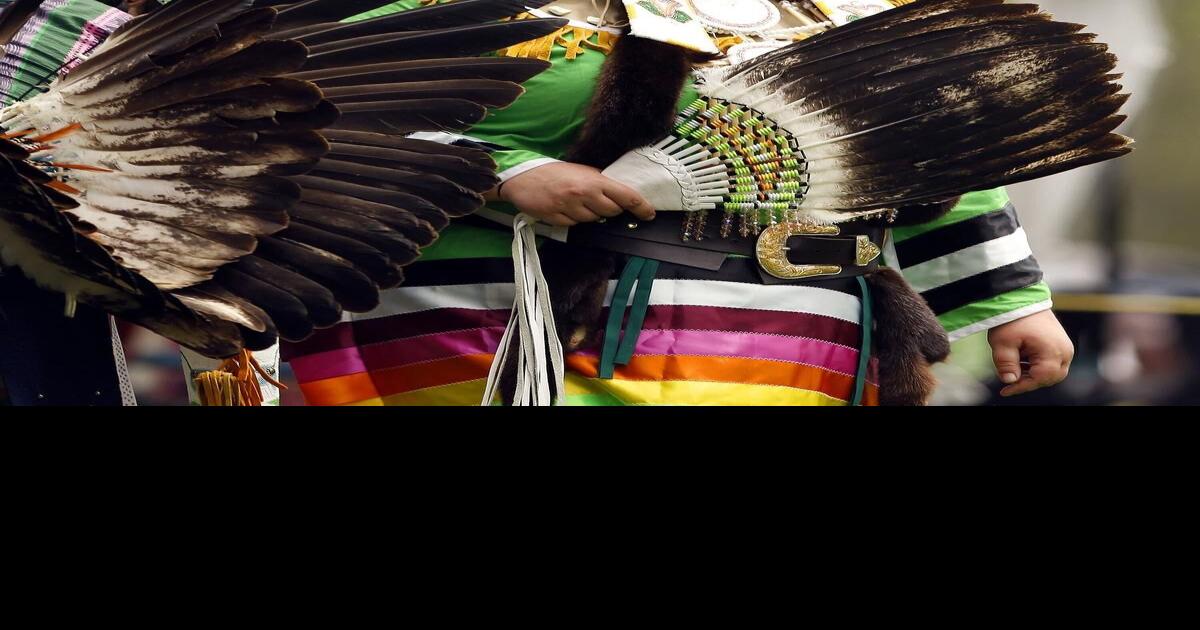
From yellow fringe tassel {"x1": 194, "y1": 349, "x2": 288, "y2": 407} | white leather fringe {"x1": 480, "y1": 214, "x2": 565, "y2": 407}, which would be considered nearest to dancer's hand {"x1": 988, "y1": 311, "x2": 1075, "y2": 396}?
white leather fringe {"x1": 480, "y1": 214, "x2": 565, "y2": 407}

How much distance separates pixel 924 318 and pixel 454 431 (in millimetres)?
695

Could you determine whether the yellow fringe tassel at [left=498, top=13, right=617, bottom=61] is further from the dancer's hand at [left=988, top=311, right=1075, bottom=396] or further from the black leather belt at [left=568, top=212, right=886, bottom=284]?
the dancer's hand at [left=988, top=311, right=1075, bottom=396]

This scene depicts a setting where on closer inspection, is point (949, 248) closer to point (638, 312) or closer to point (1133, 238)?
point (1133, 238)

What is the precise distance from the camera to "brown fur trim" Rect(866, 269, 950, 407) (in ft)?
5.28

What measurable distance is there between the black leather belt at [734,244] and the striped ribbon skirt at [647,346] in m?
0.02

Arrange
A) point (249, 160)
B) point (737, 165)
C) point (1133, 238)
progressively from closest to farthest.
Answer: point (249, 160) → point (737, 165) → point (1133, 238)

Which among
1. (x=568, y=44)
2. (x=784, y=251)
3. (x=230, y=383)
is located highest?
(x=568, y=44)

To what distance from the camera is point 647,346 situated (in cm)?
151

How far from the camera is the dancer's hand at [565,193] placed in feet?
4.65

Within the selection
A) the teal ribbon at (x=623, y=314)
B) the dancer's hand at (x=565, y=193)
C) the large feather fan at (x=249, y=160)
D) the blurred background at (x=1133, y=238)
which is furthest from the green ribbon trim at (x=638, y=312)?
the blurred background at (x=1133, y=238)

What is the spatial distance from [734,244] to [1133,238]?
57 centimetres

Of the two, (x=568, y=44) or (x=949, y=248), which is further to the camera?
(x=949, y=248)

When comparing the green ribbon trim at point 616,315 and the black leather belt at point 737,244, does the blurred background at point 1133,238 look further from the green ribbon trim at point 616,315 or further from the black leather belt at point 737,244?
the green ribbon trim at point 616,315

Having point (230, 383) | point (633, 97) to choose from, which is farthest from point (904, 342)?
point (230, 383)
